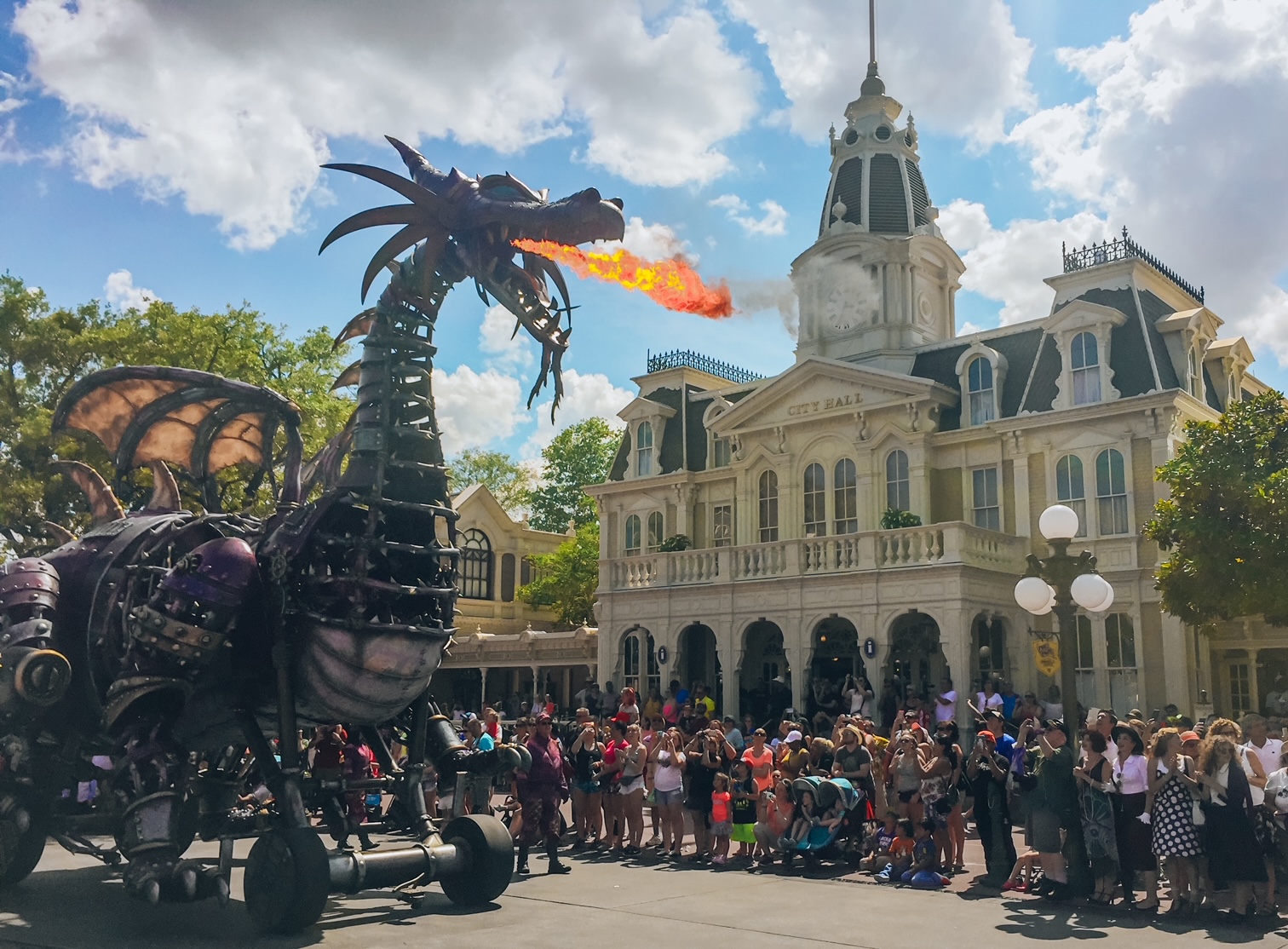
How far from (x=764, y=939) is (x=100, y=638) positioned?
6.26 m

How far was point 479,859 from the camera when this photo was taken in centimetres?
992

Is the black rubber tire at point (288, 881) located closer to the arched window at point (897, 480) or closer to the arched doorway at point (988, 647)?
the arched doorway at point (988, 647)

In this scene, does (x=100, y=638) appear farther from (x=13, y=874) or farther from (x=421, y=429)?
(x=421, y=429)

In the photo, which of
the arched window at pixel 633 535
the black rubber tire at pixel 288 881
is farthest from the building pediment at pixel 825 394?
the black rubber tire at pixel 288 881

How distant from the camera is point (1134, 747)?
36.9ft

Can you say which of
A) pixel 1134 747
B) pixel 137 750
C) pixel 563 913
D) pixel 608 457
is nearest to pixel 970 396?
pixel 1134 747

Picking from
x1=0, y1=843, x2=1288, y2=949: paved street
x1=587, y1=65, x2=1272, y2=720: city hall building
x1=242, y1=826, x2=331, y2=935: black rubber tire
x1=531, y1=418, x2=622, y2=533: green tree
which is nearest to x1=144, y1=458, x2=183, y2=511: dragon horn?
x1=0, y1=843, x2=1288, y2=949: paved street

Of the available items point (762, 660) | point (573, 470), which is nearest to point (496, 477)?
point (573, 470)

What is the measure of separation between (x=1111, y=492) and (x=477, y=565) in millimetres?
27944

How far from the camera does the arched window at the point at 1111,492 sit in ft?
83.1

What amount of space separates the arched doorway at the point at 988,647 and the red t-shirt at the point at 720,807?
1231 cm

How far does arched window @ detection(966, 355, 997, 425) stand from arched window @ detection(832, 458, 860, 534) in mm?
3179

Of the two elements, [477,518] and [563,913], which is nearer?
[563,913]

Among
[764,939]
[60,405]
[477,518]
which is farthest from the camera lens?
[477,518]
